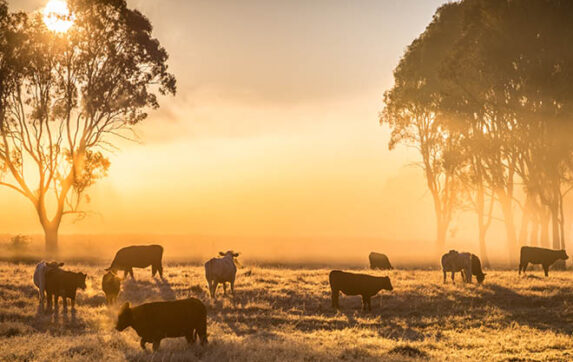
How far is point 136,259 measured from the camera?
26.5 meters

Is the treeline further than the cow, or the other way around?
the treeline

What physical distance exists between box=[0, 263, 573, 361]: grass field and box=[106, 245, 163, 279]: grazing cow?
29.5 inches

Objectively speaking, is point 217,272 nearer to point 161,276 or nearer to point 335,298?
point 335,298

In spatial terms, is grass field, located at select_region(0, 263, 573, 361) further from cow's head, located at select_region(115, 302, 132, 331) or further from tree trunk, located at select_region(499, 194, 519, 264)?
tree trunk, located at select_region(499, 194, 519, 264)

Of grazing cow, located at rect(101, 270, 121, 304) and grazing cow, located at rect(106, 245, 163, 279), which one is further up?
grazing cow, located at rect(106, 245, 163, 279)

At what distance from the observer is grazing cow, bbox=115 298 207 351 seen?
12586 mm

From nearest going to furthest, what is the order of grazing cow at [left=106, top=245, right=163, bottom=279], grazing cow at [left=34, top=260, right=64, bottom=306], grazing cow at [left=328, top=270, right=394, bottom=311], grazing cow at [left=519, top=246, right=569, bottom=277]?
grazing cow at [left=34, top=260, right=64, bottom=306] → grazing cow at [left=328, top=270, right=394, bottom=311] → grazing cow at [left=106, top=245, right=163, bottom=279] → grazing cow at [left=519, top=246, right=569, bottom=277]

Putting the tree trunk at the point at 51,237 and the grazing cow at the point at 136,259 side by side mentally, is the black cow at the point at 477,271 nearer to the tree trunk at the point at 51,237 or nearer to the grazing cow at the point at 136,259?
the grazing cow at the point at 136,259

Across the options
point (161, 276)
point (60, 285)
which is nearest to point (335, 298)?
point (161, 276)

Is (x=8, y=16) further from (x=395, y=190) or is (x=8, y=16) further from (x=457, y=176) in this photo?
(x=395, y=190)

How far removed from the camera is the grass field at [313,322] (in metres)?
13.1

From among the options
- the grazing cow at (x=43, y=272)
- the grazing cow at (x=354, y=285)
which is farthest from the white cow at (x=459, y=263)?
the grazing cow at (x=43, y=272)

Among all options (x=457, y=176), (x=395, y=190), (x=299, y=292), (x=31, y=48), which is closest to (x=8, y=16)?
(x=31, y=48)

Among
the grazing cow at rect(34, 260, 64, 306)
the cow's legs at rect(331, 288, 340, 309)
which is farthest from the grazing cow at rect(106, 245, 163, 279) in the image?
the cow's legs at rect(331, 288, 340, 309)
